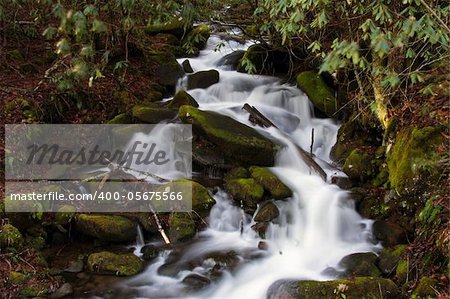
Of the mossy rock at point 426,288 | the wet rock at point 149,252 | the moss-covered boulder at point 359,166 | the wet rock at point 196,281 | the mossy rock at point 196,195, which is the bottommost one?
the mossy rock at point 426,288

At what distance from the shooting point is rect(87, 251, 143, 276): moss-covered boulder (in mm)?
5371

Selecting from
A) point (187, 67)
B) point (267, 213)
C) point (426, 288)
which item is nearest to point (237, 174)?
point (267, 213)

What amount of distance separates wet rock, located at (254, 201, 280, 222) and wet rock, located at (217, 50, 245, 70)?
576 cm

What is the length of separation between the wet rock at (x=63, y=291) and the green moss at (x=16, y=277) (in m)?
0.38

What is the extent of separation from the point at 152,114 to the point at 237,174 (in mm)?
2324

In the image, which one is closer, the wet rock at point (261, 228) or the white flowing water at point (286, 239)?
the white flowing water at point (286, 239)

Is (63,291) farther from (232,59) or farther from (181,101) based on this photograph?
(232,59)

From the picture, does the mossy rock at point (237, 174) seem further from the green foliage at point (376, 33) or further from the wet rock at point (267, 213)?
the green foliage at point (376, 33)

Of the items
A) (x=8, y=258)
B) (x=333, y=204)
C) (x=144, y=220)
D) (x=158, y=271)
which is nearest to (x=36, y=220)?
(x=8, y=258)

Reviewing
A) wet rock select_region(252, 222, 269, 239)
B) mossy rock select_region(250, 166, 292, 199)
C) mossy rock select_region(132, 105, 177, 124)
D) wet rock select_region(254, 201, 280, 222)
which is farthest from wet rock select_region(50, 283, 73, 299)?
mossy rock select_region(132, 105, 177, 124)

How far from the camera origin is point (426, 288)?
13.5 feet

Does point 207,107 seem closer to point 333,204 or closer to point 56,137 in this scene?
point 56,137

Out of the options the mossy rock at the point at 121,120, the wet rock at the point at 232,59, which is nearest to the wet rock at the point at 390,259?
the mossy rock at the point at 121,120

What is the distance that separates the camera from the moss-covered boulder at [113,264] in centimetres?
537
